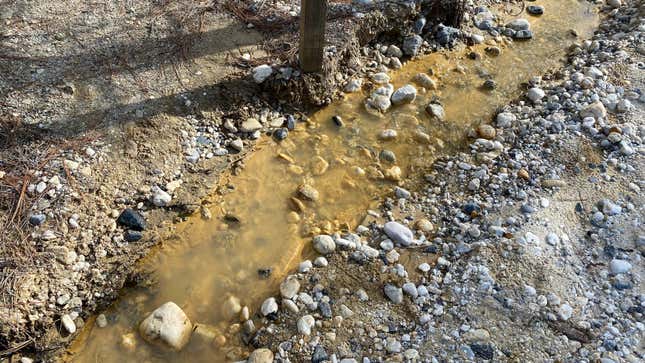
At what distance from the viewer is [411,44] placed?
482 centimetres

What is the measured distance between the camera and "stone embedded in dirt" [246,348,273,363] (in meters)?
2.93

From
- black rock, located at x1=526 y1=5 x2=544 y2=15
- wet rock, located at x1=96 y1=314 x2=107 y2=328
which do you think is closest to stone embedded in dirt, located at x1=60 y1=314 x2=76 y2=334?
wet rock, located at x1=96 y1=314 x2=107 y2=328

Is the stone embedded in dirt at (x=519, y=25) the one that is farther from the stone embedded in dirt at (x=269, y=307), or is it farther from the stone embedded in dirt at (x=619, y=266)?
the stone embedded in dirt at (x=269, y=307)

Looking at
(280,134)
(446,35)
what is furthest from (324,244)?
(446,35)

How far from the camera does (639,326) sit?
9.70 ft

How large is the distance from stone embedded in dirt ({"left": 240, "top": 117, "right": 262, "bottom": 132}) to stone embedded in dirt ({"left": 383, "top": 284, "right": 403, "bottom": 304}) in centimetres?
166

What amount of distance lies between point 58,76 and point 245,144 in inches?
60.3

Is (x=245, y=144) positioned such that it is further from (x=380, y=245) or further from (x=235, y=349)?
(x=235, y=349)

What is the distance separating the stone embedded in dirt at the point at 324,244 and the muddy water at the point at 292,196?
→ 95 mm

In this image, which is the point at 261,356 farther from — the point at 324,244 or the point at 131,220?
the point at 131,220

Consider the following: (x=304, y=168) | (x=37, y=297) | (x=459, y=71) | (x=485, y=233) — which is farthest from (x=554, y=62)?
(x=37, y=297)

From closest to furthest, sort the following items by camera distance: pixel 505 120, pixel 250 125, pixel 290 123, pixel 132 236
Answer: pixel 132 236 → pixel 250 125 → pixel 290 123 → pixel 505 120

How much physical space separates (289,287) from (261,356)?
18.7 inches

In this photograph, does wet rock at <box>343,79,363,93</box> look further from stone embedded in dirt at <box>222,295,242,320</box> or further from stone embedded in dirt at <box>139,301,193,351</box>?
stone embedded in dirt at <box>139,301,193,351</box>
